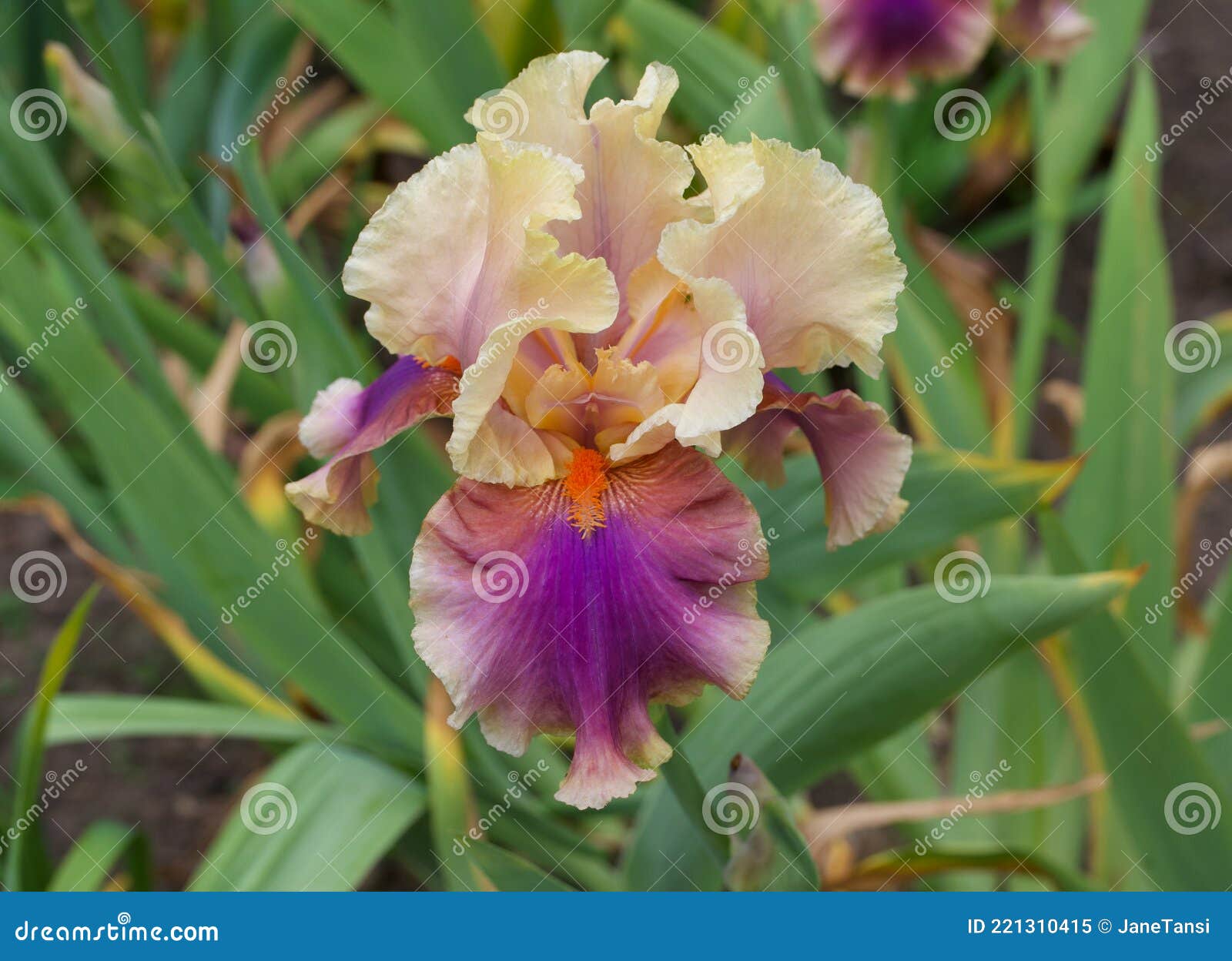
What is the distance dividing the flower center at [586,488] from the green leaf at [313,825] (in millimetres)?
579

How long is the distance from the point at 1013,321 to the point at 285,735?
2117 millimetres

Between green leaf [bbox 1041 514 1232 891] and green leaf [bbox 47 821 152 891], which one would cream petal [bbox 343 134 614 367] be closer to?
green leaf [bbox 1041 514 1232 891]

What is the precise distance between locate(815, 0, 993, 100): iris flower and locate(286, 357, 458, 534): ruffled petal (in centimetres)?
123

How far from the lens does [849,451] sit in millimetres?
1095

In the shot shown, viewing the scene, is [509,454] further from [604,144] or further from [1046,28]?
[1046,28]

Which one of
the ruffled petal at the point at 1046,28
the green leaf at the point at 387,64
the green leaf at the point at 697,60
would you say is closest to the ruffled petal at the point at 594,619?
the green leaf at the point at 387,64

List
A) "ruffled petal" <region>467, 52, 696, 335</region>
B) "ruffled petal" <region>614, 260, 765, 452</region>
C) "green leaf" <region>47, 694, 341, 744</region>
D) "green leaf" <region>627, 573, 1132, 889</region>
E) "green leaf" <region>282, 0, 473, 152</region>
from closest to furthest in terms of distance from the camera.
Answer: "ruffled petal" <region>614, 260, 765, 452</region>, "ruffled petal" <region>467, 52, 696, 335</region>, "green leaf" <region>627, 573, 1132, 889</region>, "green leaf" <region>47, 694, 341, 744</region>, "green leaf" <region>282, 0, 473, 152</region>

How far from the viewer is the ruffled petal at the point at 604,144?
Result: 104 centimetres

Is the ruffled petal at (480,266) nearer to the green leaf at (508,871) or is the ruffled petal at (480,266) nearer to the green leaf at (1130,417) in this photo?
the green leaf at (508,871)

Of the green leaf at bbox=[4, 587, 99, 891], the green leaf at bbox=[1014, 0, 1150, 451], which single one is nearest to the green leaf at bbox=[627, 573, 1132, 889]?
the green leaf at bbox=[4, 587, 99, 891]

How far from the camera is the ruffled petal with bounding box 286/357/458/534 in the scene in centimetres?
107

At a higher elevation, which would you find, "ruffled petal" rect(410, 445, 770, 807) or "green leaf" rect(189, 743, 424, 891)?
"ruffled petal" rect(410, 445, 770, 807)

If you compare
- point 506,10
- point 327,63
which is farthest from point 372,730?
point 327,63

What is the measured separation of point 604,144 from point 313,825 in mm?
881
